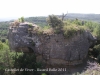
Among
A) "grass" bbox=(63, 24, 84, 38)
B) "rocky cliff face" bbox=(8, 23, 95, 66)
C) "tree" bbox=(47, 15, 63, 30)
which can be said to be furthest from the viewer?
"tree" bbox=(47, 15, 63, 30)

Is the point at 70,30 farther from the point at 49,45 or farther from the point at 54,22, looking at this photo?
the point at 49,45

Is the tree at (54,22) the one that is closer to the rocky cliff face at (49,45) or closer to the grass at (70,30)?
the grass at (70,30)

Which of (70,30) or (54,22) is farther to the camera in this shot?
(54,22)

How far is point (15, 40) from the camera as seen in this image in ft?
78.1

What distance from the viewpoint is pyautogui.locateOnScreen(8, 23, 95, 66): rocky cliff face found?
916 inches

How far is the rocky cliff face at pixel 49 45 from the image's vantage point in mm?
23266

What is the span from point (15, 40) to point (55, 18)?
280 inches

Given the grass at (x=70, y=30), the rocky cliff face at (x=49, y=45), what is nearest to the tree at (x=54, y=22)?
the grass at (x=70, y=30)

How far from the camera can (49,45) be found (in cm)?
2336

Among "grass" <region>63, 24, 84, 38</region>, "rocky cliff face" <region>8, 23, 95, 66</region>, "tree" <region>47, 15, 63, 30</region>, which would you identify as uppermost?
"tree" <region>47, 15, 63, 30</region>

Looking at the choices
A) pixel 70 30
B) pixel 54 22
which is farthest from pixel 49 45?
pixel 70 30

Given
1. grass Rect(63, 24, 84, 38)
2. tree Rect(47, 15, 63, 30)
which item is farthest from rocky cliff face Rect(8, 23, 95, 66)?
tree Rect(47, 15, 63, 30)

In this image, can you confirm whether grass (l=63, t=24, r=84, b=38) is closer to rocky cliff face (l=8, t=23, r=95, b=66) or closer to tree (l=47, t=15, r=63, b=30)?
rocky cliff face (l=8, t=23, r=95, b=66)

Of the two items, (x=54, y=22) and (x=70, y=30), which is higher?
(x=54, y=22)
